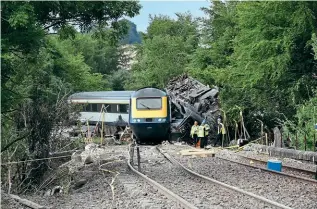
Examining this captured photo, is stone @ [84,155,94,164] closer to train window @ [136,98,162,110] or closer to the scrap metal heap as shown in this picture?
train window @ [136,98,162,110]

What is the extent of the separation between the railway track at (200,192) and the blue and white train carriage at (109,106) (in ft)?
54.5

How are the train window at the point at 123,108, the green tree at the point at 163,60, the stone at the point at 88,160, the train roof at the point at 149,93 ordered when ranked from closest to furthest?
the stone at the point at 88,160 → the train roof at the point at 149,93 → the train window at the point at 123,108 → the green tree at the point at 163,60

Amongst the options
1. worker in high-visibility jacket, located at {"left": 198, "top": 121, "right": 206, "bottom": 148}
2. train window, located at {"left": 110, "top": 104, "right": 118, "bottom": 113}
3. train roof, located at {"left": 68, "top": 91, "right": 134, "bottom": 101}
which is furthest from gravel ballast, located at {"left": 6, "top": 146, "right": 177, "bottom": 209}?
train window, located at {"left": 110, "top": 104, "right": 118, "bottom": 113}

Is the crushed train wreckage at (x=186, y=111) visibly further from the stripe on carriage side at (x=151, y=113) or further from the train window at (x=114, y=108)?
Answer: the stripe on carriage side at (x=151, y=113)

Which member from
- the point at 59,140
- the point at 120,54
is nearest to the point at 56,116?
the point at 59,140

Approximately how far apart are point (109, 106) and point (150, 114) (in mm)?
9169

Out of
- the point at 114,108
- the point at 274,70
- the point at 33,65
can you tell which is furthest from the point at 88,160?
the point at 114,108

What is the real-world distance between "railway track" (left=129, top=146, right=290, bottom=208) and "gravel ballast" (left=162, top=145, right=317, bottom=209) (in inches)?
20.3

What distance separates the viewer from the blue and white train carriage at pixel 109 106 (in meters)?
32.3

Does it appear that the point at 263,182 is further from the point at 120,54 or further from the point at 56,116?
the point at 120,54

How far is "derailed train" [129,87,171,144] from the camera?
2523 cm

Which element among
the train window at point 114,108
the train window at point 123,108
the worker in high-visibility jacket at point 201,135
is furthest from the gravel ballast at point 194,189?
the train window at point 114,108

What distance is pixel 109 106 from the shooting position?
33875mm

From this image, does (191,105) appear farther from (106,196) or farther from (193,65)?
(106,196)
